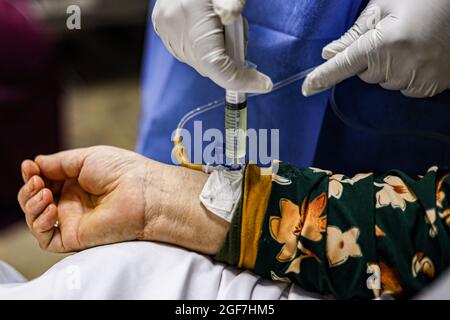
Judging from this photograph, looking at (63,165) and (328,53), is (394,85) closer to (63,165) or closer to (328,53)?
(328,53)

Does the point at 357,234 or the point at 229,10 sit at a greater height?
→ the point at 229,10

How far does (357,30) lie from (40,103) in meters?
0.93

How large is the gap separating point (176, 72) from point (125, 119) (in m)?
1.03

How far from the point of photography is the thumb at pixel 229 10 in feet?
2.03

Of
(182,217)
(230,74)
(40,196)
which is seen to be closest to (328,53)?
(230,74)

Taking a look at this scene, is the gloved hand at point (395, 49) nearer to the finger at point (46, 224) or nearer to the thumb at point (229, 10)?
the thumb at point (229, 10)

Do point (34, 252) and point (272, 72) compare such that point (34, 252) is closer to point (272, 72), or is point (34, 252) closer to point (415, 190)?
point (272, 72)

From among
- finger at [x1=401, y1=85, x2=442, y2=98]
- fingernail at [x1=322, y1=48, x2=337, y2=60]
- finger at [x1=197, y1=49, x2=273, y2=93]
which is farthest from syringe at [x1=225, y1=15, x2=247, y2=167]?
finger at [x1=401, y1=85, x2=442, y2=98]

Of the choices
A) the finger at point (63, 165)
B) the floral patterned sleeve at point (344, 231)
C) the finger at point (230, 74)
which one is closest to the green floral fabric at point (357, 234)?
the floral patterned sleeve at point (344, 231)

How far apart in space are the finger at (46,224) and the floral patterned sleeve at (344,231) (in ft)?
0.73

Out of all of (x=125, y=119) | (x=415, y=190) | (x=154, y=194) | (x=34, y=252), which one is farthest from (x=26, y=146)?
(x=415, y=190)

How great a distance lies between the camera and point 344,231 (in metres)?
0.66

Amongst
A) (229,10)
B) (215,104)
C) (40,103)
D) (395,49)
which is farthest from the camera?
(40,103)

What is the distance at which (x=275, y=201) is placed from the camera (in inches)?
26.8
